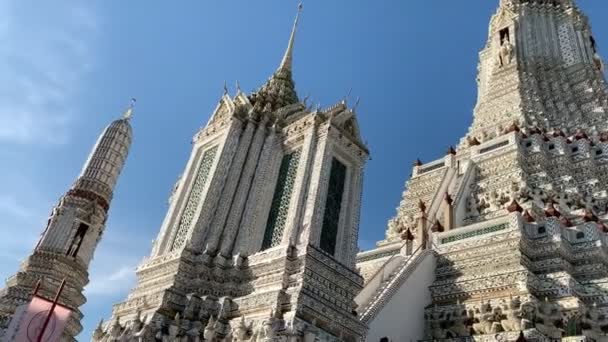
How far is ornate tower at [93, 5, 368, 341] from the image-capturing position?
1120 centimetres

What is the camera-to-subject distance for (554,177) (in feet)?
78.7

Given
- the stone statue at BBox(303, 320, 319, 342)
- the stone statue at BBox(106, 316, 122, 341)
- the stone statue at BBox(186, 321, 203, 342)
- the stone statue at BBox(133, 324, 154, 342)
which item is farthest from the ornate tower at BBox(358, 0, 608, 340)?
the stone statue at BBox(106, 316, 122, 341)

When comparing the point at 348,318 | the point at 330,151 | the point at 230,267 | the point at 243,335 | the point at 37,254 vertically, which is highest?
the point at 330,151

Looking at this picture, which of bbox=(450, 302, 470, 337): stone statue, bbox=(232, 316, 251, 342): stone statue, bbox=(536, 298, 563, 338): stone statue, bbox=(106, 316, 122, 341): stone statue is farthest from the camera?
bbox=(450, 302, 470, 337): stone statue

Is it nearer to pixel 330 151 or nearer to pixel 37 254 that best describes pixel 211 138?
pixel 330 151

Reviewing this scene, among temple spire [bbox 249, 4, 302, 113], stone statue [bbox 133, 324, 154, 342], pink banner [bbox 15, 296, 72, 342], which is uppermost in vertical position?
temple spire [bbox 249, 4, 302, 113]

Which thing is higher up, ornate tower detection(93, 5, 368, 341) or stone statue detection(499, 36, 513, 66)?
stone statue detection(499, 36, 513, 66)

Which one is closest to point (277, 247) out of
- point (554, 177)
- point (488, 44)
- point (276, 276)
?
point (276, 276)

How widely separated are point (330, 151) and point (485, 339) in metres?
6.51

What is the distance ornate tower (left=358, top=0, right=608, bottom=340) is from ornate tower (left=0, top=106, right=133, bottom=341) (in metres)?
10.3

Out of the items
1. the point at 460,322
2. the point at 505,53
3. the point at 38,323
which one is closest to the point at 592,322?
the point at 460,322

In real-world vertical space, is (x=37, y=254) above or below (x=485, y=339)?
above

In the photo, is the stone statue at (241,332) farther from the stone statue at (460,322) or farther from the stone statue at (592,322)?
the stone statue at (592,322)

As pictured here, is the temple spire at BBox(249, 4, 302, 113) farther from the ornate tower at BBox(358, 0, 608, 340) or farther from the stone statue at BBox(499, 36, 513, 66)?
the stone statue at BBox(499, 36, 513, 66)
